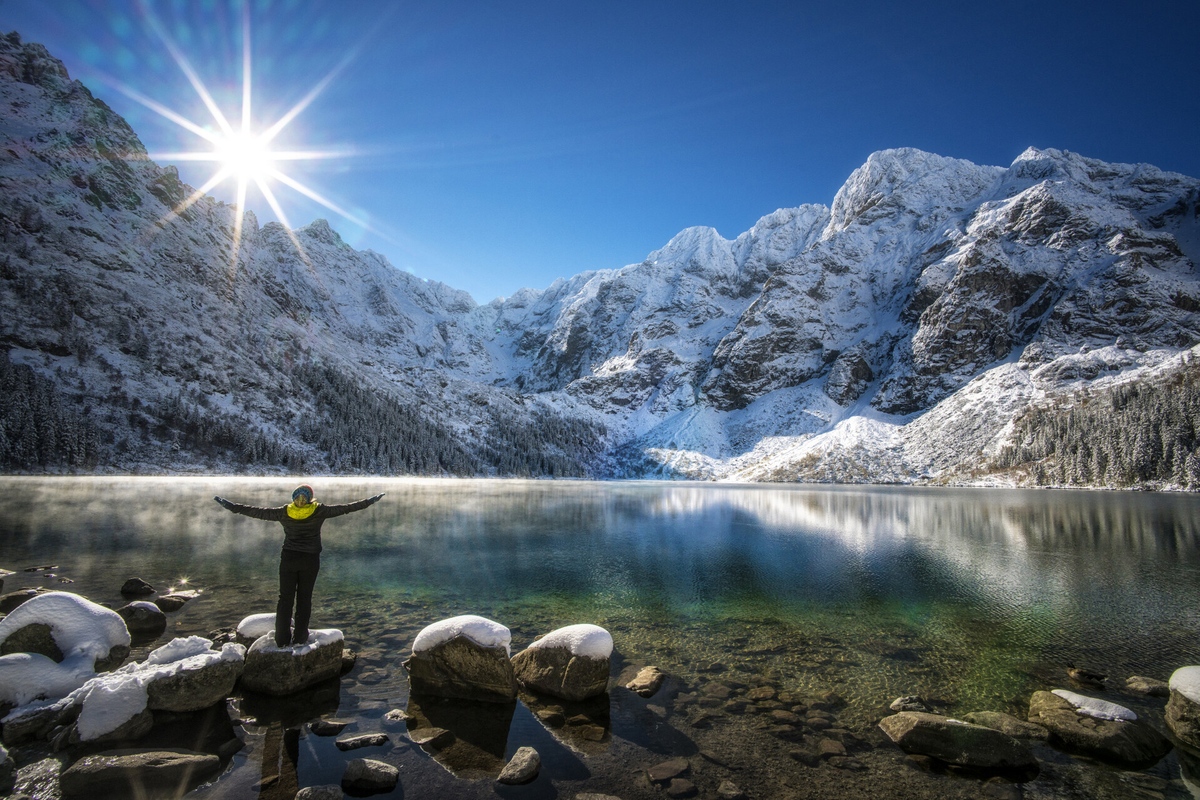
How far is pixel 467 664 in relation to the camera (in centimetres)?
1157

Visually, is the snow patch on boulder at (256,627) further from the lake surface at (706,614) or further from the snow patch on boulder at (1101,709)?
the snow patch on boulder at (1101,709)

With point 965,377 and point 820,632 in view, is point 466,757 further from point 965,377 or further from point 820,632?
point 965,377

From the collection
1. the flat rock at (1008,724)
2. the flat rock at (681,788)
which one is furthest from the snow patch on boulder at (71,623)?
the flat rock at (1008,724)

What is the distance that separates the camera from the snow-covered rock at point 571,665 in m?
11.6

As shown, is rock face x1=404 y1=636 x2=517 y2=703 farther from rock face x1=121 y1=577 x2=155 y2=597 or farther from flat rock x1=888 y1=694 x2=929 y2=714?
rock face x1=121 y1=577 x2=155 y2=597

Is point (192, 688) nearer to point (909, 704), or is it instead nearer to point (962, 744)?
point (962, 744)

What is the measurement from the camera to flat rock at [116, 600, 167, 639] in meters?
14.5

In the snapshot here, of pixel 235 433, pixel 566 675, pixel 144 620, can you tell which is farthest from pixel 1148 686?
pixel 235 433

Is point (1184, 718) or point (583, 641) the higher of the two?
point (583, 641)

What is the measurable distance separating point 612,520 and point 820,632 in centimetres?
3286

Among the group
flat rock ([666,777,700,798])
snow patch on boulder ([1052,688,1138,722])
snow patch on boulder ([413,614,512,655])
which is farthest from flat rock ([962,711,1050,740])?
snow patch on boulder ([413,614,512,655])

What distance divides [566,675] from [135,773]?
7324 mm

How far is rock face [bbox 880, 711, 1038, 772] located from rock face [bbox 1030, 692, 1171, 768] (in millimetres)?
1204

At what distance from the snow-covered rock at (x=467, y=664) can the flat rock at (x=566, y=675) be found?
533 millimetres
